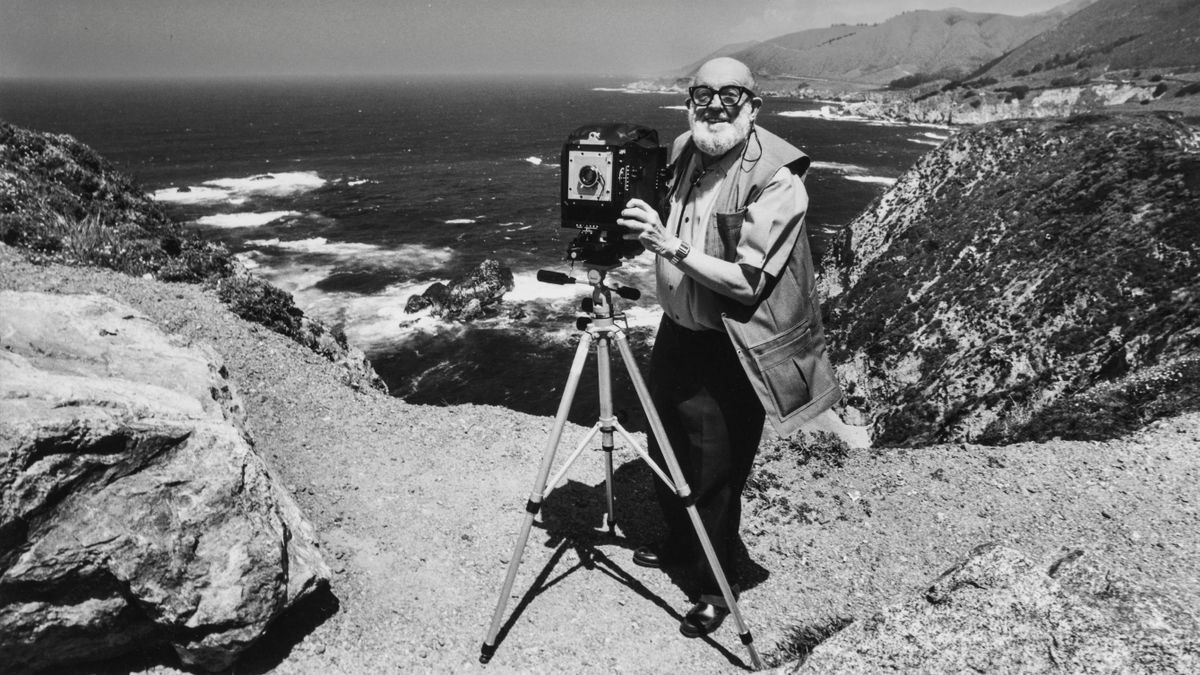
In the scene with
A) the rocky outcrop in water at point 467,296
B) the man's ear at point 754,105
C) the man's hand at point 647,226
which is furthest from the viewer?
the rocky outcrop in water at point 467,296

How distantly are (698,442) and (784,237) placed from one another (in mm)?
1406

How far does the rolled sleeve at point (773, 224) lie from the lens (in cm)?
325

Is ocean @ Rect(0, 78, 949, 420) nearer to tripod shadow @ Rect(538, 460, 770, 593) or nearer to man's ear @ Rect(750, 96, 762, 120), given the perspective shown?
tripod shadow @ Rect(538, 460, 770, 593)

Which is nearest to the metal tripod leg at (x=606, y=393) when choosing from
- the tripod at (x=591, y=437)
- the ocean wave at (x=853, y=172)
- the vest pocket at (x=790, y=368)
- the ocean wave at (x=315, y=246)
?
the tripod at (x=591, y=437)

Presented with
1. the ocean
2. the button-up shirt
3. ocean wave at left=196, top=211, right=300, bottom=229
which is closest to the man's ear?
the button-up shirt

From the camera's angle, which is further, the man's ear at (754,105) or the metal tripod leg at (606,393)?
the metal tripod leg at (606,393)

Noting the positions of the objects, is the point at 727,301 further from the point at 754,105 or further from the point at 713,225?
the point at 754,105

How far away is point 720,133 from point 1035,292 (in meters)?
6.48

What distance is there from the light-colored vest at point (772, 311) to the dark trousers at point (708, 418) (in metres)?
0.36

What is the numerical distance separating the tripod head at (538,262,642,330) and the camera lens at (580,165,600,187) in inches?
17.9

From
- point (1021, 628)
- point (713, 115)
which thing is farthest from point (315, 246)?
point (1021, 628)

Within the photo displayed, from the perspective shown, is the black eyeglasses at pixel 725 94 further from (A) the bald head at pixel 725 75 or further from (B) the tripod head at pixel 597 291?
(B) the tripod head at pixel 597 291

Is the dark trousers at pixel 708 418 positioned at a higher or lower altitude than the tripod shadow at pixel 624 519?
higher

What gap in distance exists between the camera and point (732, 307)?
138 inches
